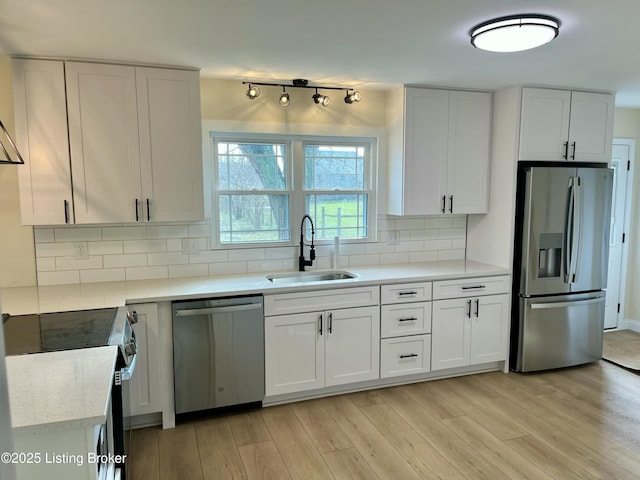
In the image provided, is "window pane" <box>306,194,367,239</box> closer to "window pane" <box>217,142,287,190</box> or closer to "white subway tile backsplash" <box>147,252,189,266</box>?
"window pane" <box>217,142,287,190</box>

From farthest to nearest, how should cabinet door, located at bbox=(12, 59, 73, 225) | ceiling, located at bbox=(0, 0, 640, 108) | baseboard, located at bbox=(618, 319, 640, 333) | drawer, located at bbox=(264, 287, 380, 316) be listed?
baseboard, located at bbox=(618, 319, 640, 333) → drawer, located at bbox=(264, 287, 380, 316) → cabinet door, located at bbox=(12, 59, 73, 225) → ceiling, located at bbox=(0, 0, 640, 108)

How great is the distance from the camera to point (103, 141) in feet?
9.21

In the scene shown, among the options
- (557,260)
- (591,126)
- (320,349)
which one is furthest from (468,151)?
(320,349)

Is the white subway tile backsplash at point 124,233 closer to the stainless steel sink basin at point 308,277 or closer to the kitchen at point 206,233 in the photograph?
the kitchen at point 206,233

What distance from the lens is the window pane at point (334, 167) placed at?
3693 mm

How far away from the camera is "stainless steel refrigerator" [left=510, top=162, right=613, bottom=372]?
3.52 metres

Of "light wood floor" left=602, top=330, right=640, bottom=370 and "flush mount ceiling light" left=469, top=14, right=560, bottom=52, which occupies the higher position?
"flush mount ceiling light" left=469, top=14, right=560, bottom=52

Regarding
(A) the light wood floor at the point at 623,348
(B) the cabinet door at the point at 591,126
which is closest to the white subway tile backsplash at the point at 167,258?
(B) the cabinet door at the point at 591,126

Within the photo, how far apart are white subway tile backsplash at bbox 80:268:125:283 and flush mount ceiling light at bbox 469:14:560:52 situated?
277cm

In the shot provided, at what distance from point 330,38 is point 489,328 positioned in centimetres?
261

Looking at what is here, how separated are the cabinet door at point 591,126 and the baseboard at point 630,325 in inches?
83.0

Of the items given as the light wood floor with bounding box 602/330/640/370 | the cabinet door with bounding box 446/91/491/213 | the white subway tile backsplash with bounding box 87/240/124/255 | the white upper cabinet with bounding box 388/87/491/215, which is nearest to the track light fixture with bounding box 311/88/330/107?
the white upper cabinet with bounding box 388/87/491/215

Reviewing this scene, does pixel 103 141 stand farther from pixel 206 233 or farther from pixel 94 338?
pixel 94 338

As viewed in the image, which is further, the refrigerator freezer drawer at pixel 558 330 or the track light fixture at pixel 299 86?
the refrigerator freezer drawer at pixel 558 330
